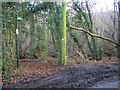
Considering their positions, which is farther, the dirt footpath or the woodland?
the woodland

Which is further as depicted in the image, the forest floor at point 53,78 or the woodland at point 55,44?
the woodland at point 55,44

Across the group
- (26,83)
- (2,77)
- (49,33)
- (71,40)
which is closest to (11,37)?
(2,77)

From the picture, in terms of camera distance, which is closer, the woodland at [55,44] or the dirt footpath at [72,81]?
the dirt footpath at [72,81]

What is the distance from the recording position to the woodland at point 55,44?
610cm

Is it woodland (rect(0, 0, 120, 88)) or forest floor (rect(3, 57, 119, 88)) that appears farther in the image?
woodland (rect(0, 0, 120, 88))

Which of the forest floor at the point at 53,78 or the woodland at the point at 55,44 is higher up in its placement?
the woodland at the point at 55,44

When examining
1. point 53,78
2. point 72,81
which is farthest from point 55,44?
point 72,81

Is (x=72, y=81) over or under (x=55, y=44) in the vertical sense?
under

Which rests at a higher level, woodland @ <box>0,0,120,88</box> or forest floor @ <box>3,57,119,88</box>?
woodland @ <box>0,0,120,88</box>

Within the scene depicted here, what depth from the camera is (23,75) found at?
6520 mm

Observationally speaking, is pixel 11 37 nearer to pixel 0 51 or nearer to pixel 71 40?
pixel 0 51

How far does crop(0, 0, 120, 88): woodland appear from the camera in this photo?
20.0 feet

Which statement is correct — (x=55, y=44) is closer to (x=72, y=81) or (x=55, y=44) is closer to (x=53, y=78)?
(x=53, y=78)

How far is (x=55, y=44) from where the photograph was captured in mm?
9070
